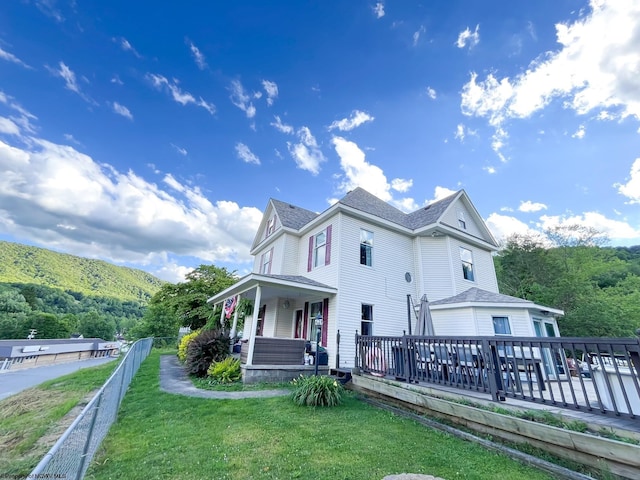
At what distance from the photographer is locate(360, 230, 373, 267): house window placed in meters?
10.9

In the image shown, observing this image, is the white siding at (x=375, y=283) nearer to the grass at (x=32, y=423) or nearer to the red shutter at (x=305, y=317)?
the red shutter at (x=305, y=317)

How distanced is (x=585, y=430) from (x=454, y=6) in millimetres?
13754

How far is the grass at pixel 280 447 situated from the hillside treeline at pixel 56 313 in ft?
209

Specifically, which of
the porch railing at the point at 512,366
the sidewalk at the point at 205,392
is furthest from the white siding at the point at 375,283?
the sidewalk at the point at 205,392

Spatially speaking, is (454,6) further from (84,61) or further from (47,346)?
(47,346)

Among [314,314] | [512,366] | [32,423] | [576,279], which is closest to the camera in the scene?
[512,366]

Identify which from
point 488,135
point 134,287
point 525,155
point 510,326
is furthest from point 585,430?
point 134,287

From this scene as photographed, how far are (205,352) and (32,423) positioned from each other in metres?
4.61

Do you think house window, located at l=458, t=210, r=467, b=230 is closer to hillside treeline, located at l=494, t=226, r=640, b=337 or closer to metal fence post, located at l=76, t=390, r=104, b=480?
hillside treeline, located at l=494, t=226, r=640, b=337

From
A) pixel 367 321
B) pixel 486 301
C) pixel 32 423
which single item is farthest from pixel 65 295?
pixel 486 301

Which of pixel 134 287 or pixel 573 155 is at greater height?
pixel 134 287

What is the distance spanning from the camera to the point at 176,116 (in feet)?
47.2

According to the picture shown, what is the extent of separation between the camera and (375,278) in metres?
10.9

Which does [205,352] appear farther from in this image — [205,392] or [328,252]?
[328,252]
